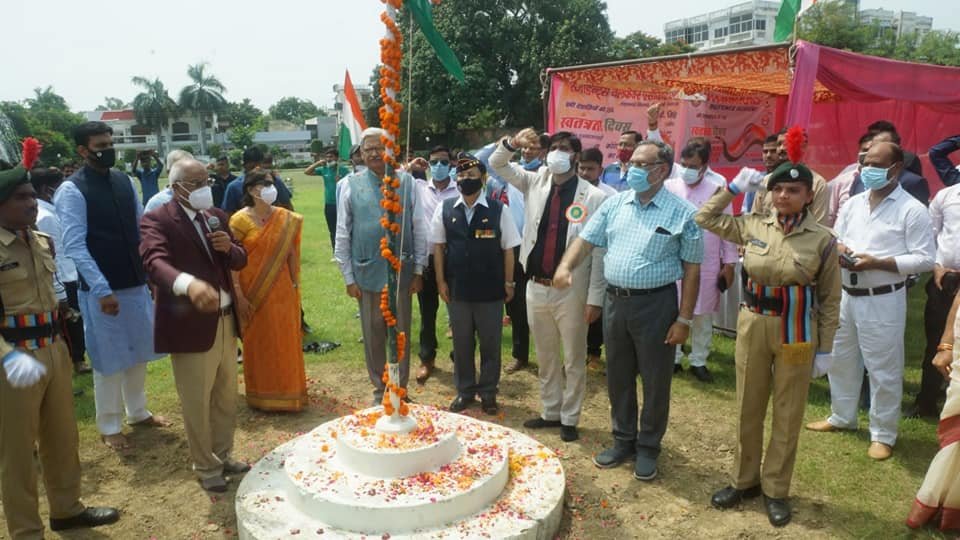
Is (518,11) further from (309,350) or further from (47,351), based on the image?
(47,351)

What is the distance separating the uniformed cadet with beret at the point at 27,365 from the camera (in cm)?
332

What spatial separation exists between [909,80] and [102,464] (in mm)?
8465

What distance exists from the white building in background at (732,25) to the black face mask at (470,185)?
74125 mm

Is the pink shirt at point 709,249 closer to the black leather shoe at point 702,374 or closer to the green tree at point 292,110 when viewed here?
the black leather shoe at point 702,374

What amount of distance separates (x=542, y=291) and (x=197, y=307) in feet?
8.14

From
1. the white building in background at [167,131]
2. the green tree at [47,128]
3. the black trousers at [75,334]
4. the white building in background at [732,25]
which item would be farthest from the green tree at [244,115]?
the black trousers at [75,334]

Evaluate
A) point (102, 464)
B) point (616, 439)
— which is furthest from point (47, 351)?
point (616, 439)

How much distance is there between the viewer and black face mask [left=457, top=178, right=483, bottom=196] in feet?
16.9

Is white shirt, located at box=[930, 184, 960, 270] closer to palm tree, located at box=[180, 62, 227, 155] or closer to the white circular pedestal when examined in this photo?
the white circular pedestal

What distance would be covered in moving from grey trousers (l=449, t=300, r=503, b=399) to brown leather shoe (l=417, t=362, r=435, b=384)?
885mm

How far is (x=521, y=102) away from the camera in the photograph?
1323 inches

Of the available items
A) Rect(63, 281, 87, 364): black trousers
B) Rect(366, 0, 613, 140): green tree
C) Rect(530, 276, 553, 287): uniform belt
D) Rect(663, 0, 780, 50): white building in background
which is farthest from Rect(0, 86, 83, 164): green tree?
Rect(663, 0, 780, 50): white building in background

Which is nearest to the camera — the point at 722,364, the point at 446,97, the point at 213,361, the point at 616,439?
the point at 213,361

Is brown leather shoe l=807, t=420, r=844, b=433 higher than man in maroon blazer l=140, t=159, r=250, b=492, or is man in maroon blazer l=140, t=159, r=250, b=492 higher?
man in maroon blazer l=140, t=159, r=250, b=492
